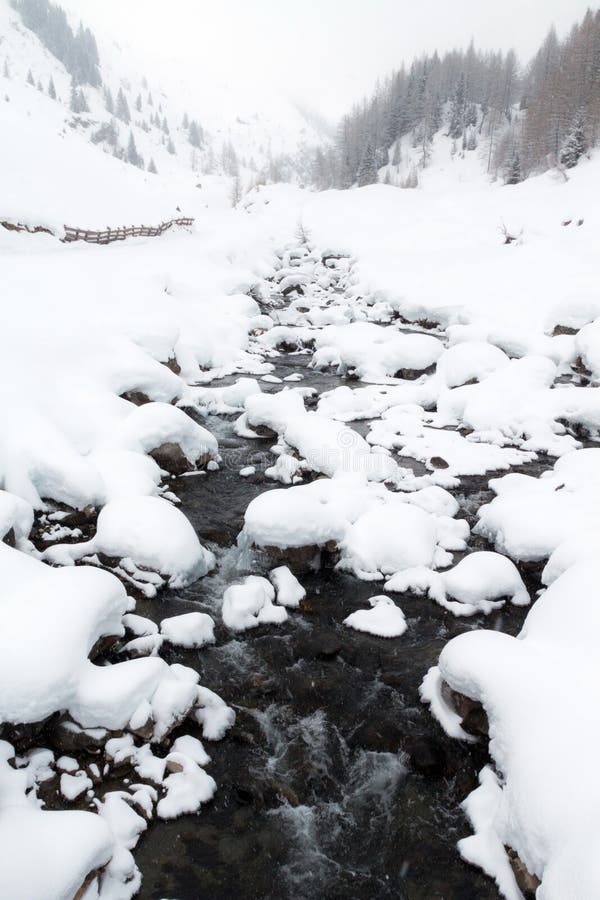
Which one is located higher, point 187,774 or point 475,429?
point 475,429

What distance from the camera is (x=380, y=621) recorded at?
7832 millimetres

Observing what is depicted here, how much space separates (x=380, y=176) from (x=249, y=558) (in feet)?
294

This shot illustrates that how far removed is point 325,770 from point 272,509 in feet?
13.9

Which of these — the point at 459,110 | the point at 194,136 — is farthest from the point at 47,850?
the point at 194,136

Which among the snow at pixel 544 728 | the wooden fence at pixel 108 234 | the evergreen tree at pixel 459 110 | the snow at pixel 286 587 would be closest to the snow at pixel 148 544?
the snow at pixel 286 587

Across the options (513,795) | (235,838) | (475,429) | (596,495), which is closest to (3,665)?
(235,838)

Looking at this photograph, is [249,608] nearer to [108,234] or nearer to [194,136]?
[108,234]

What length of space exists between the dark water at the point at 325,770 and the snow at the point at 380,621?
0.13 metres

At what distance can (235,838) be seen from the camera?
5.09 metres

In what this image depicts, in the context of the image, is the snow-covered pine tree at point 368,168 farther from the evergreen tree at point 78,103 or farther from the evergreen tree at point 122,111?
the evergreen tree at point 122,111

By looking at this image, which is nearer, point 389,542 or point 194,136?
point 389,542

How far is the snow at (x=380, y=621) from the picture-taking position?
771 cm

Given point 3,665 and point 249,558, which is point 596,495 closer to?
point 249,558

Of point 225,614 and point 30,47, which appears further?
point 30,47
